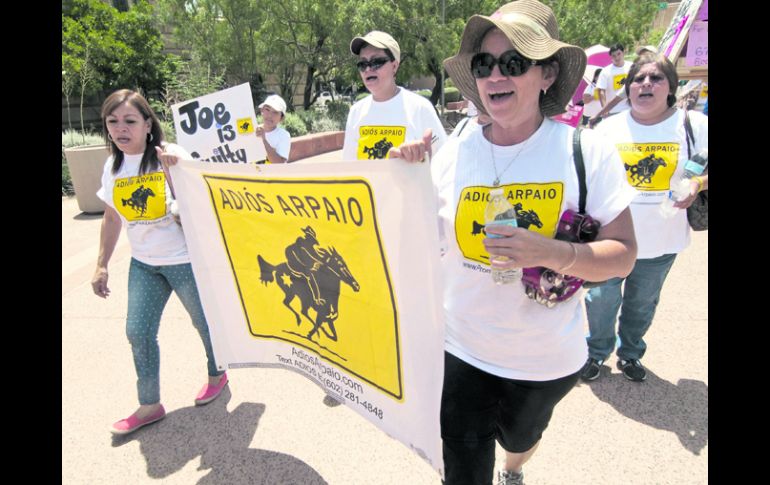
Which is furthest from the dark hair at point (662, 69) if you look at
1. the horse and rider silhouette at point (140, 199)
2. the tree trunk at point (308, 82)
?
the tree trunk at point (308, 82)

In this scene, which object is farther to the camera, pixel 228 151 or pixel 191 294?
pixel 228 151

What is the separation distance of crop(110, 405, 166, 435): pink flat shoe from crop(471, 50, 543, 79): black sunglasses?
2.87m

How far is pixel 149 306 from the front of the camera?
3.06 metres

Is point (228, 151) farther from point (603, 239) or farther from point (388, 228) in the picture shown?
point (603, 239)

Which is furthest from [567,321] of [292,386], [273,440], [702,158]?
[292,386]

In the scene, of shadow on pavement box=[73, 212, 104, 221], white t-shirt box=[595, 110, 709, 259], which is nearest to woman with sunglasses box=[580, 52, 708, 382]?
white t-shirt box=[595, 110, 709, 259]

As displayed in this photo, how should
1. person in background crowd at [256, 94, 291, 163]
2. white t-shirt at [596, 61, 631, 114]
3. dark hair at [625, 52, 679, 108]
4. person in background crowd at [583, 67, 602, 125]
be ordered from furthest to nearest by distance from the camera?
person in background crowd at [583, 67, 602, 125], white t-shirt at [596, 61, 631, 114], person in background crowd at [256, 94, 291, 163], dark hair at [625, 52, 679, 108]

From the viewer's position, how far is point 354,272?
2.07 meters

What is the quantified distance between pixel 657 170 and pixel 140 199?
3.21 meters

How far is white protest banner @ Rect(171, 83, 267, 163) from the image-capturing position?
453cm

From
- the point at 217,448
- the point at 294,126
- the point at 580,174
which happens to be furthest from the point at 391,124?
the point at 294,126

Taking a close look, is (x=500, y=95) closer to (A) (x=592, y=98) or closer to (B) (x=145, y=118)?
(B) (x=145, y=118)

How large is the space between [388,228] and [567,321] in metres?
0.79

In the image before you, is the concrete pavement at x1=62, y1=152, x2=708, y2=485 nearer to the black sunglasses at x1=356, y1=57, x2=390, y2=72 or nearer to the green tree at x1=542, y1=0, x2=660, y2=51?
the black sunglasses at x1=356, y1=57, x2=390, y2=72
